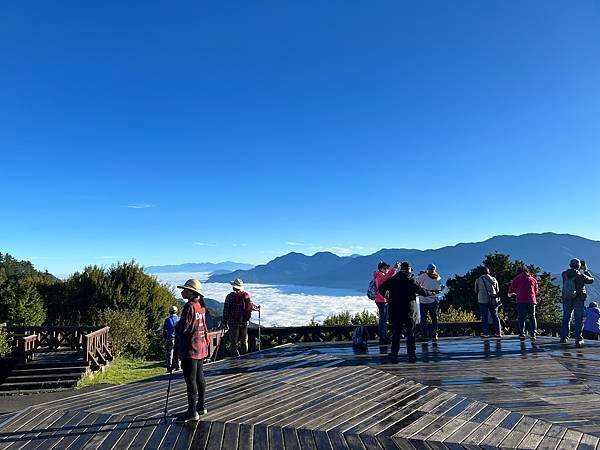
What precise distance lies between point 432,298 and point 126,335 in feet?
66.5

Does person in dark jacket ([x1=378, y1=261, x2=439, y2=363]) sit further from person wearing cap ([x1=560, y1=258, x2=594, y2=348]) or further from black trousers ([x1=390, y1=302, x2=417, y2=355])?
person wearing cap ([x1=560, y1=258, x2=594, y2=348])

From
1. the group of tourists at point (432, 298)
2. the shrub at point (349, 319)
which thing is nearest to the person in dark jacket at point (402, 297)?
the group of tourists at point (432, 298)

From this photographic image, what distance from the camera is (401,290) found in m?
8.70

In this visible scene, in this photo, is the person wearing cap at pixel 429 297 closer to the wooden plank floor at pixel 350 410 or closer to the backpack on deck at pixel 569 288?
the wooden plank floor at pixel 350 410

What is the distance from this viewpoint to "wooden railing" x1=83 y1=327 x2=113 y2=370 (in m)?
19.7

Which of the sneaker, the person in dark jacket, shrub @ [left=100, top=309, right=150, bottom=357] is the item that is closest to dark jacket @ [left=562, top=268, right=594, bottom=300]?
the person in dark jacket

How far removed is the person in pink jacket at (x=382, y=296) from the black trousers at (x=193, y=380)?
524 cm

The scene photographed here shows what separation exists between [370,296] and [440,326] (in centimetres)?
437

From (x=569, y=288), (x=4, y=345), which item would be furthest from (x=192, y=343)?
(x=4, y=345)

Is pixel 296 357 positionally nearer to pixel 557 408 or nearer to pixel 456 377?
pixel 456 377

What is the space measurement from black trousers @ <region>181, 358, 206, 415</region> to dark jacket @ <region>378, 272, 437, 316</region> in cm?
400

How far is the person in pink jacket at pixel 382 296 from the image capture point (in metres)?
10.4

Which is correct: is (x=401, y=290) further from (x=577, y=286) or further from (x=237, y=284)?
(x=577, y=286)

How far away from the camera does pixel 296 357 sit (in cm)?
1012
